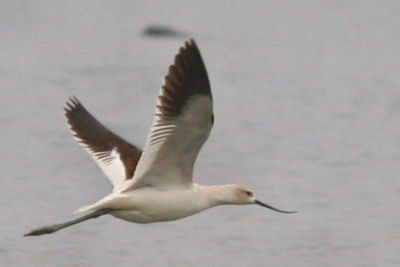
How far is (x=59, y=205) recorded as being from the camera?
14.6 meters

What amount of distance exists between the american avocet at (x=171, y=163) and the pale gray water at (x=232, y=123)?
235 cm

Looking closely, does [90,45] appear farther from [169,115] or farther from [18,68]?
[169,115]

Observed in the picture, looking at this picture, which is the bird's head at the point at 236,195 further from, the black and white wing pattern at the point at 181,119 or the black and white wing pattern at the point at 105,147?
the black and white wing pattern at the point at 105,147

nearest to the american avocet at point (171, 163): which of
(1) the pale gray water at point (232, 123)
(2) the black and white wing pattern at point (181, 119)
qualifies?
(2) the black and white wing pattern at point (181, 119)

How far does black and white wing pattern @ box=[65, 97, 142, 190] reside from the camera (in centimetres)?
1075

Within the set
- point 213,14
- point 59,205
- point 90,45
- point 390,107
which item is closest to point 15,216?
point 59,205

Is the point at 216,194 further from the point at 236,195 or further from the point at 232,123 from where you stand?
the point at 232,123

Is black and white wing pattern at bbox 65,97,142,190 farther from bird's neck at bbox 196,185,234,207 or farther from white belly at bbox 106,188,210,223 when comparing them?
bird's neck at bbox 196,185,234,207

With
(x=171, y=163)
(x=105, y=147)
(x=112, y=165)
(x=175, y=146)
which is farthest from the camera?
(x=105, y=147)

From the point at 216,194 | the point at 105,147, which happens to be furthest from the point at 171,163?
the point at 105,147

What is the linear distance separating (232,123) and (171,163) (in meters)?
9.26

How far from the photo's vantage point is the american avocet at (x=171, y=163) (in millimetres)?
9195

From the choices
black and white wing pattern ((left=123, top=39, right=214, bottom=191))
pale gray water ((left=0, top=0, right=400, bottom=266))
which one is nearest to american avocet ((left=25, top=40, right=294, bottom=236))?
black and white wing pattern ((left=123, top=39, right=214, bottom=191))

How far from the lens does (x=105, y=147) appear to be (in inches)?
448
